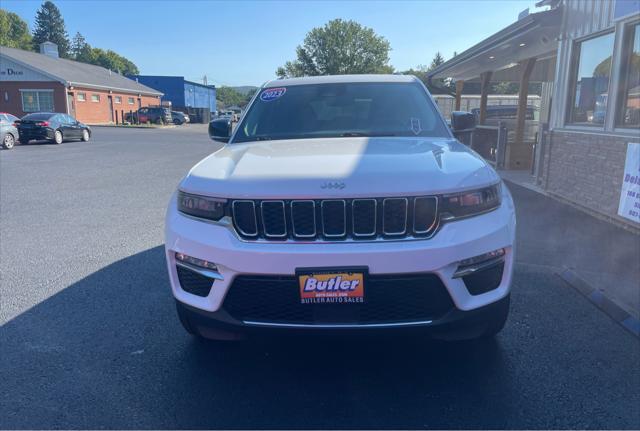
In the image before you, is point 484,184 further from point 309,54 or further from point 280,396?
point 309,54

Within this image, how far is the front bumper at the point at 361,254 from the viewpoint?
8.24ft

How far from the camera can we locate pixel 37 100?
39.2 meters

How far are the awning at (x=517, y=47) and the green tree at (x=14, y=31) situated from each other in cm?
8930

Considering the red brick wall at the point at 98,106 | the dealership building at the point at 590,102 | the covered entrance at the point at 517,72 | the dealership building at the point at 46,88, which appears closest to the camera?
the dealership building at the point at 590,102

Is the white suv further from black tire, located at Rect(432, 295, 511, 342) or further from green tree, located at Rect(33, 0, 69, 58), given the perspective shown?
green tree, located at Rect(33, 0, 69, 58)

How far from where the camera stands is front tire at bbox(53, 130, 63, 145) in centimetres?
2285

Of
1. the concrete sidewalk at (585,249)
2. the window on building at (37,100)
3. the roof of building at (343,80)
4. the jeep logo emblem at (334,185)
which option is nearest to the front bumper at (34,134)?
the window on building at (37,100)

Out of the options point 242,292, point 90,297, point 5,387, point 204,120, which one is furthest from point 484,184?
point 204,120

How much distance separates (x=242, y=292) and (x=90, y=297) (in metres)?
2.27

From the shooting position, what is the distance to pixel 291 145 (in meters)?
3.52

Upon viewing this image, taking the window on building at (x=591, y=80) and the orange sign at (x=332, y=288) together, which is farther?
the window on building at (x=591, y=80)

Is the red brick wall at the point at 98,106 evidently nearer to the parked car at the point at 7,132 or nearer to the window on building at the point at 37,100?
the window on building at the point at 37,100

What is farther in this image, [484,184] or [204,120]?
[204,120]

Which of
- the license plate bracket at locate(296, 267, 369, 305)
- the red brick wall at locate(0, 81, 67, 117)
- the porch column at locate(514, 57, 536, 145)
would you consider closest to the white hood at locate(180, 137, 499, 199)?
the license plate bracket at locate(296, 267, 369, 305)
